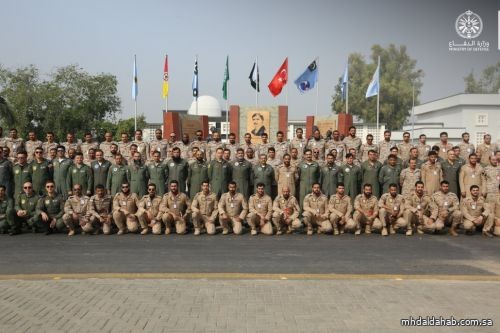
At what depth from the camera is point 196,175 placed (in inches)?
427

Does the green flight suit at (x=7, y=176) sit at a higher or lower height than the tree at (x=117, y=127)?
lower

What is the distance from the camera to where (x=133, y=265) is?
6.72 meters

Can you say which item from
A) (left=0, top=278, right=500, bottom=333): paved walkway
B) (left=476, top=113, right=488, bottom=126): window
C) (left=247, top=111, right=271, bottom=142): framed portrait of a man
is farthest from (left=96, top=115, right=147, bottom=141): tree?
(left=0, top=278, right=500, bottom=333): paved walkway

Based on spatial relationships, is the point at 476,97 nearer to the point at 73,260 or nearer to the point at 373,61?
the point at 373,61

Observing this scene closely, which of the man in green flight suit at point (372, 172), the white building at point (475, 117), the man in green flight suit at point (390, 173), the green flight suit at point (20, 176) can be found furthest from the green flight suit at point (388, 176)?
the white building at point (475, 117)

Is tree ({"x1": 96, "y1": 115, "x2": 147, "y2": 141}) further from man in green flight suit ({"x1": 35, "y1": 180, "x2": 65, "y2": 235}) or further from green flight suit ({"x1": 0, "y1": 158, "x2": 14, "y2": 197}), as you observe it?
man in green flight suit ({"x1": 35, "y1": 180, "x2": 65, "y2": 235})

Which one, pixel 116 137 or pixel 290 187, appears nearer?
pixel 290 187

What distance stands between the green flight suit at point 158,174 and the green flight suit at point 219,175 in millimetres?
1059

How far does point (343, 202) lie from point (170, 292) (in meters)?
5.43

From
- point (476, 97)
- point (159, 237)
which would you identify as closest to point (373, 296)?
point (159, 237)

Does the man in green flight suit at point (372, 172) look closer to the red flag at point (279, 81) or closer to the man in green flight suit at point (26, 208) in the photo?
the man in green flight suit at point (26, 208)

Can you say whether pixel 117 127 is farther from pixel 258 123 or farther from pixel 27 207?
pixel 27 207

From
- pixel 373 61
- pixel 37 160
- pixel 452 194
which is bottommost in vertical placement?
pixel 452 194

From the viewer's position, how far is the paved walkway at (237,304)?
4.36 metres
